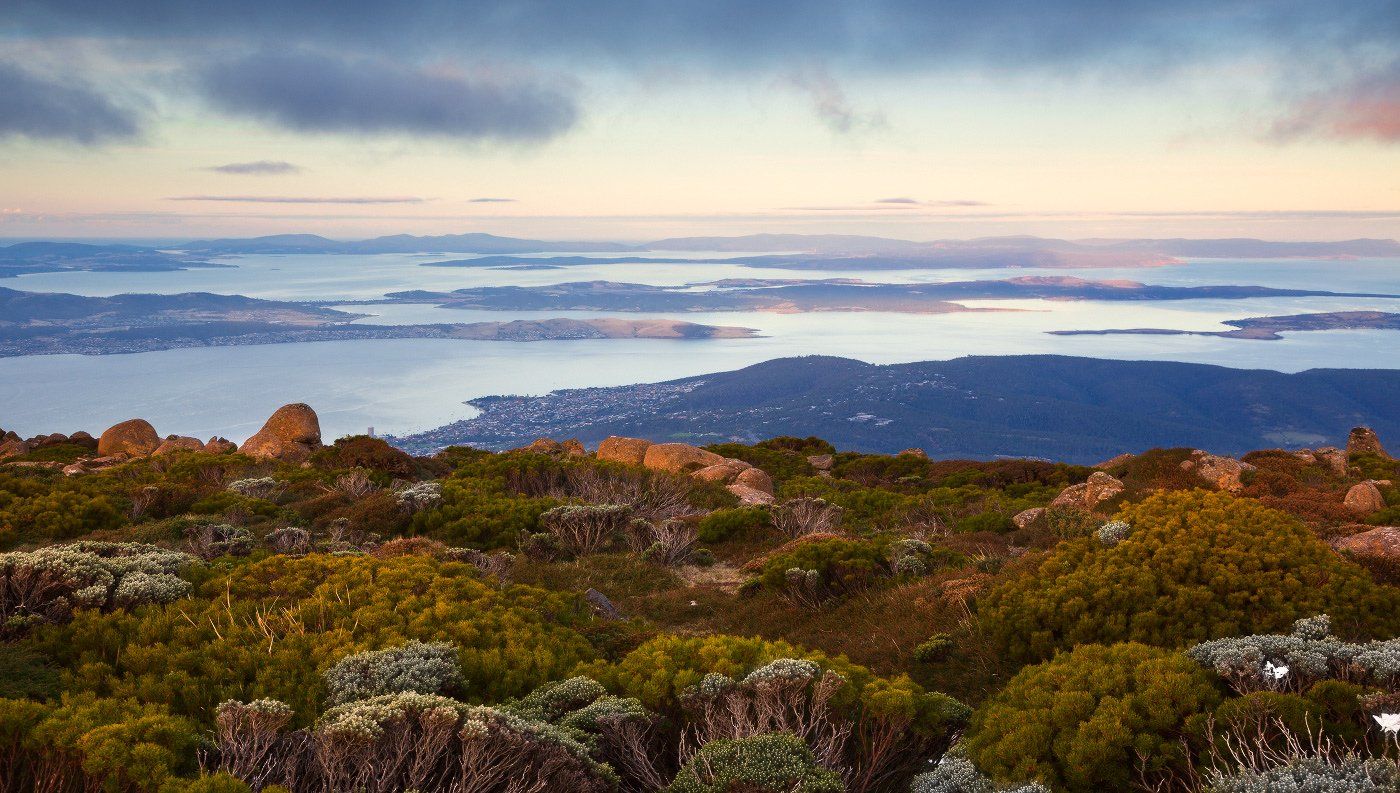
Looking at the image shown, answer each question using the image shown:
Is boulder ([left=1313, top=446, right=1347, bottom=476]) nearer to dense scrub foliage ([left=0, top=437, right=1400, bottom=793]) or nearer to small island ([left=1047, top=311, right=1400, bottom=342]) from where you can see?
dense scrub foliage ([left=0, top=437, right=1400, bottom=793])

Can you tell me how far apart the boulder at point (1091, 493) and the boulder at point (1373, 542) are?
5276mm

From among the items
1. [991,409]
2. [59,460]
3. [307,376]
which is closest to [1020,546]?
[59,460]

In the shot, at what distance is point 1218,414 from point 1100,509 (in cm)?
12691

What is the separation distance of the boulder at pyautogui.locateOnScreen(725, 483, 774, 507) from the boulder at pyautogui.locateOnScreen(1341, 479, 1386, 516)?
37.2 feet

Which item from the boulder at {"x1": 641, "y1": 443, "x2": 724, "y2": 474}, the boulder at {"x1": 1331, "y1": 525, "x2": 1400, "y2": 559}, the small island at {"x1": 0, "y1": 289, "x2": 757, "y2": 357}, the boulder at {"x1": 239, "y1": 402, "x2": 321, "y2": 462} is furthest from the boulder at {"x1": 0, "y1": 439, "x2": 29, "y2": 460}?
the small island at {"x1": 0, "y1": 289, "x2": 757, "y2": 357}

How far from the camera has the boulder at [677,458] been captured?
24719mm

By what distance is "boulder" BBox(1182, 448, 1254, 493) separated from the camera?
19141 mm

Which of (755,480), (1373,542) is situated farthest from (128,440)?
(1373,542)

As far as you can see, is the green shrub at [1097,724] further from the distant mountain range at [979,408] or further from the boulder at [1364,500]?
the distant mountain range at [979,408]

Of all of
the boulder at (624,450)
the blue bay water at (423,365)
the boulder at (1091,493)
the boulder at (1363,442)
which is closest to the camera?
the boulder at (1091,493)

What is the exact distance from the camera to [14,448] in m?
28.2

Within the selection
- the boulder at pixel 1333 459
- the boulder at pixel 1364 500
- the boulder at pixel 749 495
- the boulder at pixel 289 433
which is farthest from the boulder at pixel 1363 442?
the boulder at pixel 289 433

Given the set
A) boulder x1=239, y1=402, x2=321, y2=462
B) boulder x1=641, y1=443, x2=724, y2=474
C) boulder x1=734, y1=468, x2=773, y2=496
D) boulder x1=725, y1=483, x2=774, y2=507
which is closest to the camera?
boulder x1=725, y1=483, x2=774, y2=507

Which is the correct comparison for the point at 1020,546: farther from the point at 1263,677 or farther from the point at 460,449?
the point at 460,449
